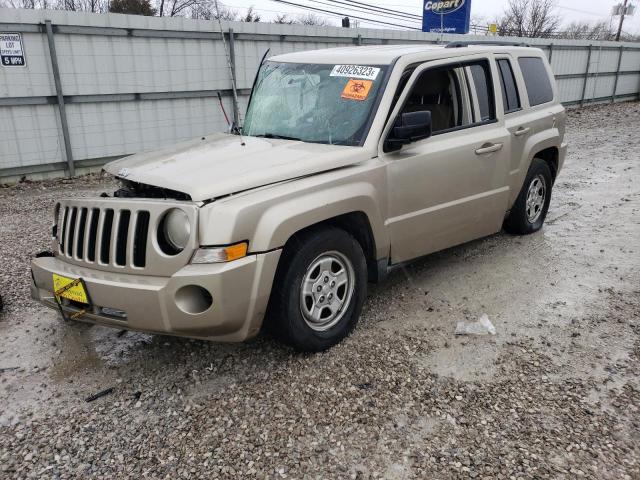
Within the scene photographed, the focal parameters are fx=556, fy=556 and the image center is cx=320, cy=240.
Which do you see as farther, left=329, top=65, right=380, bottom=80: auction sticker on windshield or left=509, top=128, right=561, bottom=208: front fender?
left=509, top=128, right=561, bottom=208: front fender

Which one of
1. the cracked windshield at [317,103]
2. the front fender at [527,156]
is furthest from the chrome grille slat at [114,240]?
the front fender at [527,156]

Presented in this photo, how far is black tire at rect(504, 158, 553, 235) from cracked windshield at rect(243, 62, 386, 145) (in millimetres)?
2283

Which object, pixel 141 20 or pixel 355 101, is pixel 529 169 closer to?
pixel 355 101

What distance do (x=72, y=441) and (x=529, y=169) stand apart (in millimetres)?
4583

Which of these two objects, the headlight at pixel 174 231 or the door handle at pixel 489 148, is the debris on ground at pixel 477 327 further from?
the headlight at pixel 174 231

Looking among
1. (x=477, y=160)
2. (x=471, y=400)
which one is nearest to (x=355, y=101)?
(x=477, y=160)

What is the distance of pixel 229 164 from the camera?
3.39 m

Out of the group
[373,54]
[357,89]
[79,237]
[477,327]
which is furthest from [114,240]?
[477,327]

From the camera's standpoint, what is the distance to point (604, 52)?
70.1 feet

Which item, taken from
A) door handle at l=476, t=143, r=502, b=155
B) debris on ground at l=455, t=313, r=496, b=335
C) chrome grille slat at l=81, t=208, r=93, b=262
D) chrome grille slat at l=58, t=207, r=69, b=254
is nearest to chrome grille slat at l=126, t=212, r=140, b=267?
chrome grille slat at l=81, t=208, r=93, b=262

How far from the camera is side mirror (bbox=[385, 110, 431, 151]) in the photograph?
3715mm

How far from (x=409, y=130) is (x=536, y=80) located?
8.48 ft

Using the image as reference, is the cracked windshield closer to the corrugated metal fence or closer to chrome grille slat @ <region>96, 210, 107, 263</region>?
chrome grille slat @ <region>96, 210, 107, 263</region>

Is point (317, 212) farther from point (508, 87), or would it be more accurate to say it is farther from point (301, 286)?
point (508, 87)
